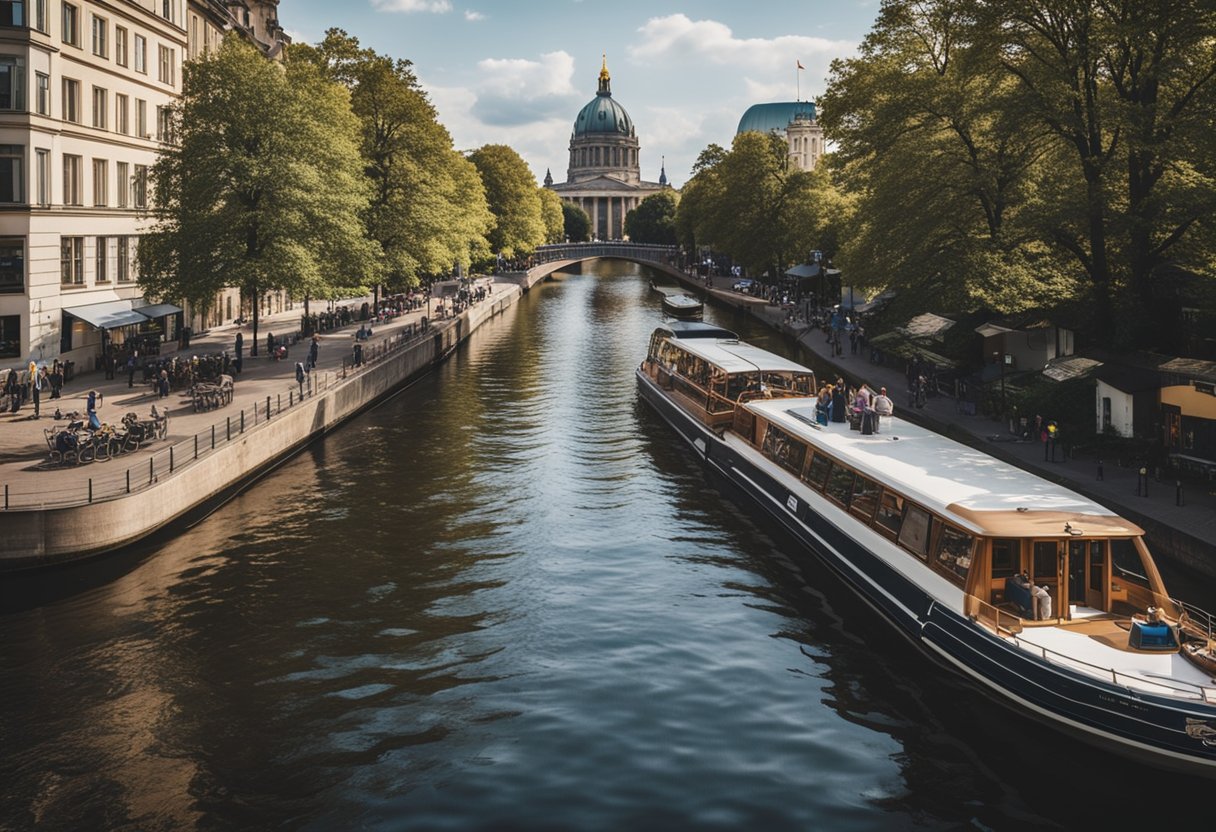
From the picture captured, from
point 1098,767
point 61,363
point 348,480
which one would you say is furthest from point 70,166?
point 1098,767

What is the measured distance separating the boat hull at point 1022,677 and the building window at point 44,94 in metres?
38.4

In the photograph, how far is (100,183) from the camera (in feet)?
180

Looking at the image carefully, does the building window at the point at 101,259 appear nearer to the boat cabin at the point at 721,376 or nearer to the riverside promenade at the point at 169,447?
the riverside promenade at the point at 169,447

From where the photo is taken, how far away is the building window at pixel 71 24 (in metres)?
50.6

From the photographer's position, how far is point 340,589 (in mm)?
28016

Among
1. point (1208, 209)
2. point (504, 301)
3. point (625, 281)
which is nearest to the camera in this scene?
point (1208, 209)

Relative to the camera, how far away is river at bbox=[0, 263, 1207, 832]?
58.4 ft

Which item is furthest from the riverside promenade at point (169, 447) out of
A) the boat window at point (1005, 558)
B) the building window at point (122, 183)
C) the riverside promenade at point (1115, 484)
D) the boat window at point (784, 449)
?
the riverside promenade at point (1115, 484)

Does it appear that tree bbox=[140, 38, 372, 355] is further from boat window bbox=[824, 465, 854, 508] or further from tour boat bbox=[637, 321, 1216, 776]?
boat window bbox=[824, 465, 854, 508]

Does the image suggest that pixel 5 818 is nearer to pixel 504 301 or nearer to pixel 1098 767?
pixel 1098 767

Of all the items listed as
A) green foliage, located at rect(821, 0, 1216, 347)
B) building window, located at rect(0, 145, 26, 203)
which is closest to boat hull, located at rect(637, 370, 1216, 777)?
green foliage, located at rect(821, 0, 1216, 347)

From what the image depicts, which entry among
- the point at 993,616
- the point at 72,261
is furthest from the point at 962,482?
the point at 72,261

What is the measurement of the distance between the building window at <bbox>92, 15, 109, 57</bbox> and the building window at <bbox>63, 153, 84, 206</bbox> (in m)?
6.16

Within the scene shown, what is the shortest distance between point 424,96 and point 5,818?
77.3 metres
